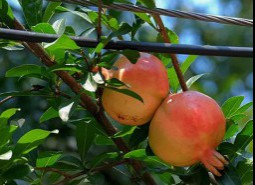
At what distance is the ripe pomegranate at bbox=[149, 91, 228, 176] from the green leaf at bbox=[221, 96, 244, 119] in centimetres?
16

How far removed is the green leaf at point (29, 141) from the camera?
1124 mm

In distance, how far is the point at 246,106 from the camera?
1.22m

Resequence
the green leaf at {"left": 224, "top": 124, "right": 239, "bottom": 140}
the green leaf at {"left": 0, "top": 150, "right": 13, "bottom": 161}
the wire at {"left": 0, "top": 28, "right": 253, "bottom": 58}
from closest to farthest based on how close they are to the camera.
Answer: the wire at {"left": 0, "top": 28, "right": 253, "bottom": 58} → the green leaf at {"left": 0, "top": 150, "right": 13, "bottom": 161} → the green leaf at {"left": 224, "top": 124, "right": 239, "bottom": 140}

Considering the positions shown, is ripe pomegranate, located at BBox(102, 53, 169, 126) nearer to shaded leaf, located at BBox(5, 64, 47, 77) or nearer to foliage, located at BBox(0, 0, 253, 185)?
foliage, located at BBox(0, 0, 253, 185)

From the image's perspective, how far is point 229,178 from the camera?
1129mm

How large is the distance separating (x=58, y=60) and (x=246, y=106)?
1.12 ft

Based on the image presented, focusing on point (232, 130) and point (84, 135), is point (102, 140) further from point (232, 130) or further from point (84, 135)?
point (232, 130)

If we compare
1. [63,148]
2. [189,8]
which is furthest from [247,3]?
[63,148]

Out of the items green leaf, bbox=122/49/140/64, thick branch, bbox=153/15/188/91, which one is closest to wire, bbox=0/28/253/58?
green leaf, bbox=122/49/140/64

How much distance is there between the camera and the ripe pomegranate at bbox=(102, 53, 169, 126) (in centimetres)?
106

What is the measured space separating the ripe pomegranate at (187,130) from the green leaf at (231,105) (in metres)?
0.16

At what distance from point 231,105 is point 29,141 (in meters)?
0.36

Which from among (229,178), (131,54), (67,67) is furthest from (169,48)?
(229,178)

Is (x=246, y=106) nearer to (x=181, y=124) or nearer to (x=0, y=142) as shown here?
(x=181, y=124)
